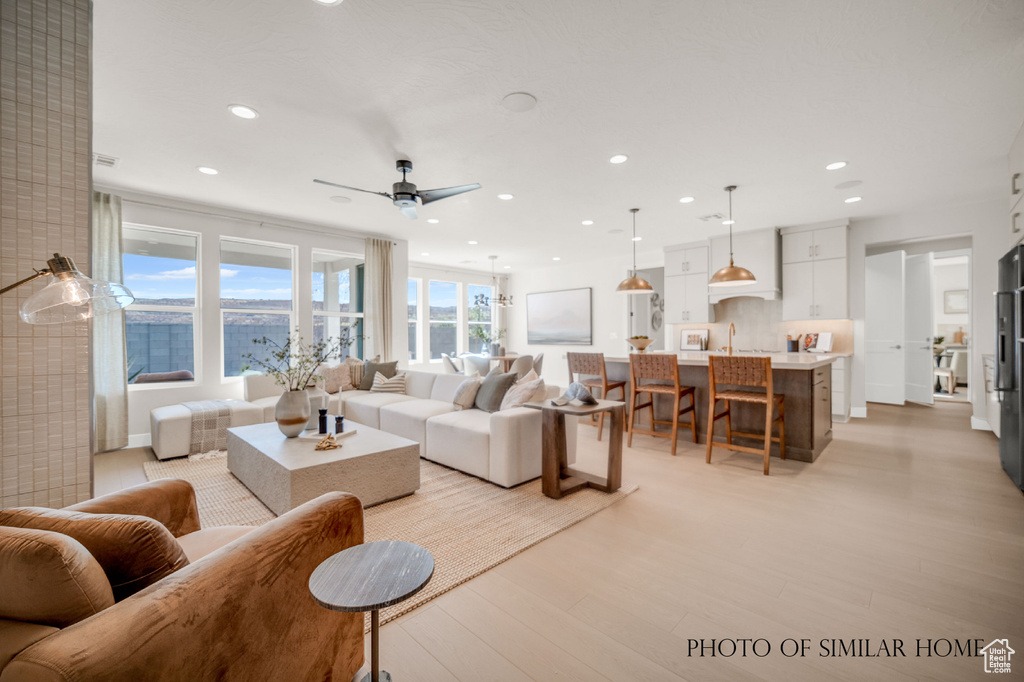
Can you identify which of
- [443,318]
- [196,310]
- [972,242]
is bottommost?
[196,310]

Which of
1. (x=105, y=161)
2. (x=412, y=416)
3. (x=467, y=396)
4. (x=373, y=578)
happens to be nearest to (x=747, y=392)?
(x=467, y=396)

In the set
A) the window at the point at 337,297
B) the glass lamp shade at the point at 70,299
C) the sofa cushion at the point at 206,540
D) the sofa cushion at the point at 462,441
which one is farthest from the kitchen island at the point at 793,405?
the window at the point at 337,297

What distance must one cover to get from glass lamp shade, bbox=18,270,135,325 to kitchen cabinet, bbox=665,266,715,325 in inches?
266

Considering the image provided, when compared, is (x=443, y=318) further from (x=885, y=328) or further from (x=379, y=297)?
(x=885, y=328)

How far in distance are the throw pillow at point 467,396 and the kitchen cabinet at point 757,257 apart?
4286 mm

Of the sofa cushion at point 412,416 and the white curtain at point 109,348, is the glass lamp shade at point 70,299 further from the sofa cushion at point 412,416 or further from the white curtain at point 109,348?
the white curtain at point 109,348

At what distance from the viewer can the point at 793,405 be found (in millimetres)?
3883

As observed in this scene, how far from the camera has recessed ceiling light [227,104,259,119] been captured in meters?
2.79

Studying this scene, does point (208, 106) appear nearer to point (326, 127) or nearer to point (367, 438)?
point (326, 127)

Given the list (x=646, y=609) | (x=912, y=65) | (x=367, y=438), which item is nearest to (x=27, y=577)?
(x=646, y=609)

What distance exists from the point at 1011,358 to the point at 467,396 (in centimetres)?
414

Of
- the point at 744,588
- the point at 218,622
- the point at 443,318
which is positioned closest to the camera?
the point at 218,622

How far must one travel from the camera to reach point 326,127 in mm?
3061

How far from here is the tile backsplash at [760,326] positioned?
→ 18.9 feet
